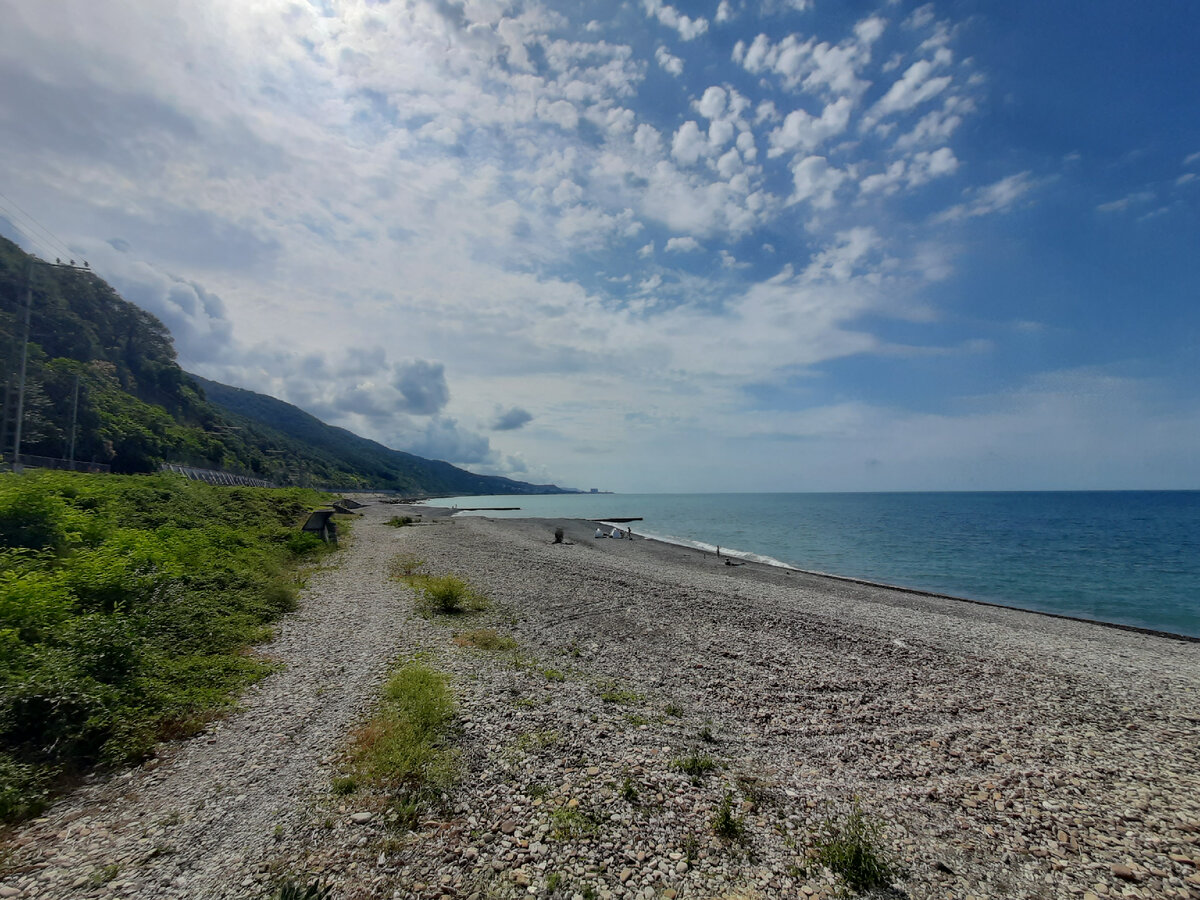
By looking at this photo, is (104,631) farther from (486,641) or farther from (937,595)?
(937,595)

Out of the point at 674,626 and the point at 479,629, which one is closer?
the point at 479,629

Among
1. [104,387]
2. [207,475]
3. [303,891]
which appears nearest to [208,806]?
[303,891]

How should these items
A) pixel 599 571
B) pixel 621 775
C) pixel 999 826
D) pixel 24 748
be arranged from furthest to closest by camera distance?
pixel 599 571 < pixel 621 775 < pixel 999 826 < pixel 24 748

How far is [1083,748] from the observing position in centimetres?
1016

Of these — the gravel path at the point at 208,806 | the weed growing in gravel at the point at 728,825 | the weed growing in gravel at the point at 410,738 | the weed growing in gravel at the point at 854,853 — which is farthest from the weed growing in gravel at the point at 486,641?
the weed growing in gravel at the point at 854,853

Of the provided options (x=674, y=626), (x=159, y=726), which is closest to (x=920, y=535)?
(x=674, y=626)

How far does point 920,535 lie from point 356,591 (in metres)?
73.9

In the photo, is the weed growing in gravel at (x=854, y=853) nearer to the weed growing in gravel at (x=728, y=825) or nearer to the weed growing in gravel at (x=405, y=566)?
the weed growing in gravel at (x=728, y=825)

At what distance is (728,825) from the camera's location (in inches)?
265

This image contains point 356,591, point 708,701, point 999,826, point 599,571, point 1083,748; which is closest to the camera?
point 999,826

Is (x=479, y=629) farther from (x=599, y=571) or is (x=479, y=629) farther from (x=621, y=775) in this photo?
(x=599, y=571)

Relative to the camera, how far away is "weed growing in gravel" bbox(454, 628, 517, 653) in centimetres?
1433

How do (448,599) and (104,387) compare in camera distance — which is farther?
(104,387)

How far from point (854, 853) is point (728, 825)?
1.56m
